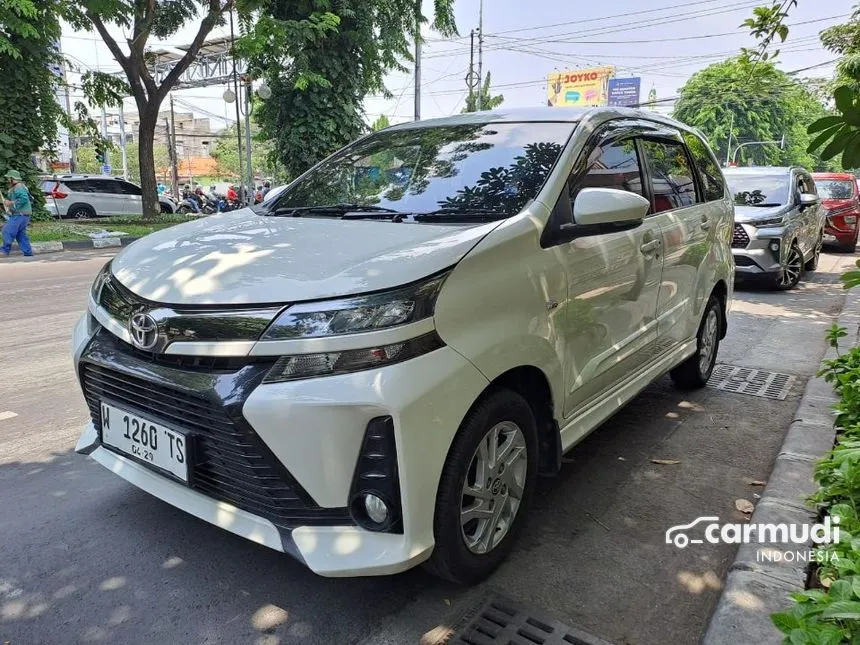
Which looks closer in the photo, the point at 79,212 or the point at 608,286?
the point at 608,286

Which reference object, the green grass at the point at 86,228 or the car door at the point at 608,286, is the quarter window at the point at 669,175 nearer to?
the car door at the point at 608,286

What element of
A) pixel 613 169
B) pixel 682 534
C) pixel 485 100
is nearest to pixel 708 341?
pixel 613 169

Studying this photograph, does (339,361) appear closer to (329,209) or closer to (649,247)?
(329,209)

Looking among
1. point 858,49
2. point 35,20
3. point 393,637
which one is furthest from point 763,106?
point 393,637

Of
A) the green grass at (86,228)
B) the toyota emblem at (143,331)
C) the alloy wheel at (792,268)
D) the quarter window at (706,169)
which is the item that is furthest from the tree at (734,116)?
the toyota emblem at (143,331)

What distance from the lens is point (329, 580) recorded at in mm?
2393

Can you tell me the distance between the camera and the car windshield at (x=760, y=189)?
9.07m

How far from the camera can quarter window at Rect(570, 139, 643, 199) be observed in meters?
2.90

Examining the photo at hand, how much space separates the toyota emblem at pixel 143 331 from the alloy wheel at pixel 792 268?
28.4ft

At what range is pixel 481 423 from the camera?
2.13m

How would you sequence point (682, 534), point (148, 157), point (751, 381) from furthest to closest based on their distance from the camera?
point (148, 157) < point (751, 381) < point (682, 534)

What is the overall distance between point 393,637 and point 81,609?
1041 mm

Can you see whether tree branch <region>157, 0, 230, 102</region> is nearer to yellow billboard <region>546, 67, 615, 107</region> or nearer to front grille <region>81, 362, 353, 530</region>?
front grille <region>81, 362, 353, 530</region>

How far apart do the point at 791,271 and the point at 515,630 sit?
27.9 feet
